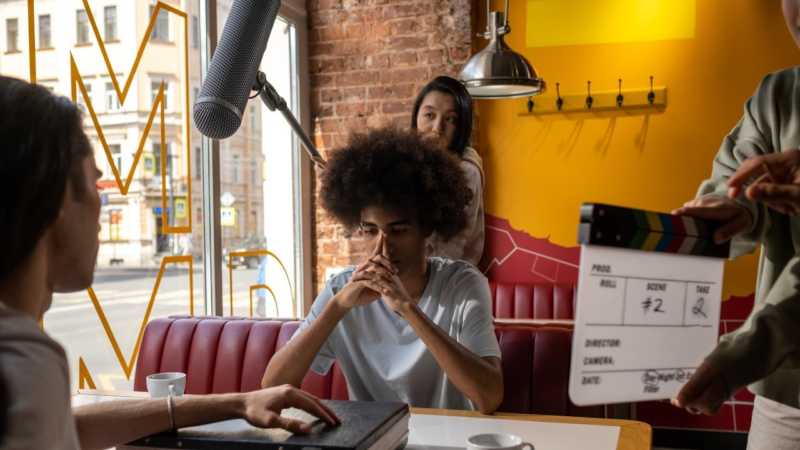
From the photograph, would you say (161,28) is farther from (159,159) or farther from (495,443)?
(495,443)

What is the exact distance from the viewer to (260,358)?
245 centimetres

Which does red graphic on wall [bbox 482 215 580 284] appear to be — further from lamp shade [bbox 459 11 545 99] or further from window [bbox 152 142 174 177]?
window [bbox 152 142 174 177]

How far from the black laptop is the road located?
1.40 metres

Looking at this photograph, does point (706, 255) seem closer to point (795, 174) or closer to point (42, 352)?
point (795, 174)

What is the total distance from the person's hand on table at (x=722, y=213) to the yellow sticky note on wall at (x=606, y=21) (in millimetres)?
3803

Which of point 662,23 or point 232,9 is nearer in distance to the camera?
point 232,9

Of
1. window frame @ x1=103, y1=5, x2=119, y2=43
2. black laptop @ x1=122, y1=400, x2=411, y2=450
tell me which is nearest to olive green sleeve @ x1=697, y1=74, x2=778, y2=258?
black laptop @ x1=122, y1=400, x2=411, y2=450

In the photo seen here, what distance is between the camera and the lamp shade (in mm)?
3248

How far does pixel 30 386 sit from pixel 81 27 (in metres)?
2.36

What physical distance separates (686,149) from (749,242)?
11.9ft

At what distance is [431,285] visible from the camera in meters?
2.05

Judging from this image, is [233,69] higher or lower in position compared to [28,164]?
higher

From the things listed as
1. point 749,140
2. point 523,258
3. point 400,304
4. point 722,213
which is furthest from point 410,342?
point 523,258

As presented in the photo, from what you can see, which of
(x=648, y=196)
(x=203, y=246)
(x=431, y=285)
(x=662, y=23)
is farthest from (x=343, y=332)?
(x=662, y=23)
